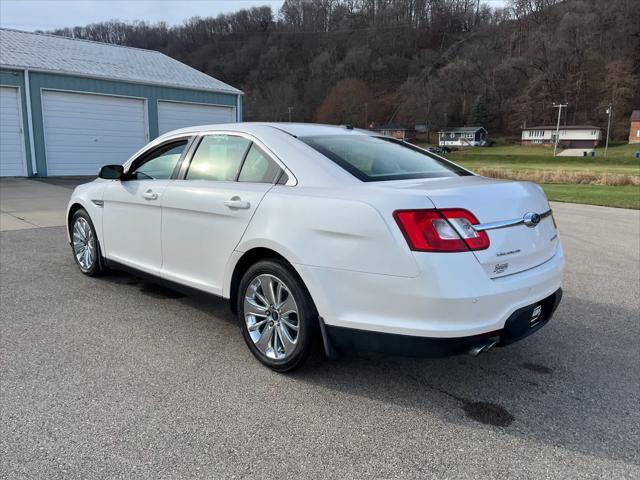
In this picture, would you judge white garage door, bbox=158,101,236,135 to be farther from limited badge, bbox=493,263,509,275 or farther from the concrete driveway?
limited badge, bbox=493,263,509,275

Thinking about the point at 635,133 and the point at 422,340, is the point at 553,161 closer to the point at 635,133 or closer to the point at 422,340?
the point at 635,133

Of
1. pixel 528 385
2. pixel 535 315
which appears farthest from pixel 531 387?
pixel 535 315

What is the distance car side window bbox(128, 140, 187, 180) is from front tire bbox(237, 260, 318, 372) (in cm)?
144

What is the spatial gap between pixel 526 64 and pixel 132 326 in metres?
111

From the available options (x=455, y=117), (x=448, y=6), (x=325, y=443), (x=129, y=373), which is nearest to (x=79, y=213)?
(x=129, y=373)

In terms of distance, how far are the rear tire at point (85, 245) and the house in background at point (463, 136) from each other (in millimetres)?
101439

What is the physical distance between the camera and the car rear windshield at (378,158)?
3.37 m

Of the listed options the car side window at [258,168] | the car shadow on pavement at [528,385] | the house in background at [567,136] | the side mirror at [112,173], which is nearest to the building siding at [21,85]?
the side mirror at [112,173]

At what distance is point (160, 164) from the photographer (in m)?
4.62

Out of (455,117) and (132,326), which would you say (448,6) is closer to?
(455,117)

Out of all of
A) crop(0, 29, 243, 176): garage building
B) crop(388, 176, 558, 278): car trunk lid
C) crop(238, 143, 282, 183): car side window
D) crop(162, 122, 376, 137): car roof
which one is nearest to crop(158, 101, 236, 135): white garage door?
crop(0, 29, 243, 176): garage building

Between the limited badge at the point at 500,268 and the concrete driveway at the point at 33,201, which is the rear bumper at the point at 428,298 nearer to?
the limited badge at the point at 500,268

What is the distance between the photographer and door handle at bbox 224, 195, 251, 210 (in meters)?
3.50

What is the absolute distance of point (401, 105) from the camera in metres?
107
